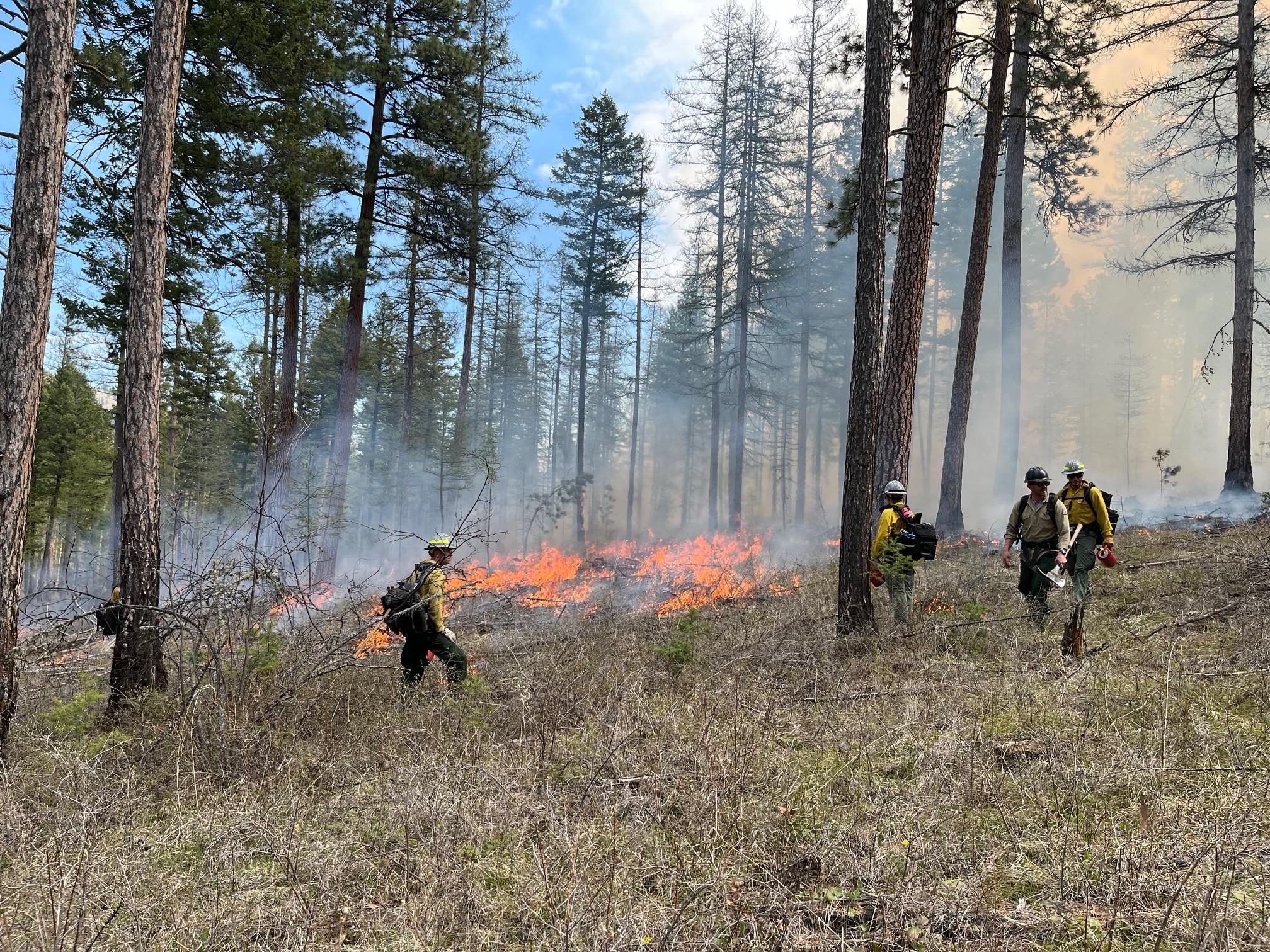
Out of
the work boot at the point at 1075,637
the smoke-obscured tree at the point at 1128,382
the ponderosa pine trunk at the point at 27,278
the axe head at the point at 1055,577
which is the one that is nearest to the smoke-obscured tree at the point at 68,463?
the ponderosa pine trunk at the point at 27,278

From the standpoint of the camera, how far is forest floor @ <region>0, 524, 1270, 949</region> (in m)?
2.37

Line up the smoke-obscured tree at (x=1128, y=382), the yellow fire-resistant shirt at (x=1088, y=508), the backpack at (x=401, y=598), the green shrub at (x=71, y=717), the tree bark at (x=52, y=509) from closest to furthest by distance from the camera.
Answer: the green shrub at (x=71, y=717)
the backpack at (x=401, y=598)
the yellow fire-resistant shirt at (x=1088, y=508)
the tree bark at (x=52, y=509)
the smoke-obscured tree at (x=1128, y=382)

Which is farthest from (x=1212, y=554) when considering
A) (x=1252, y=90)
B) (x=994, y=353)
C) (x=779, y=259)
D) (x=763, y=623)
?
(x=994, y=353)

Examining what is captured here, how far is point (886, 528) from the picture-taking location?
7191 mm

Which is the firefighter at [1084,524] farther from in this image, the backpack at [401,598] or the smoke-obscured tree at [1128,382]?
the smoke-obscured tree at [1128,382]

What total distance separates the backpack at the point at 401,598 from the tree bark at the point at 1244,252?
15.0m

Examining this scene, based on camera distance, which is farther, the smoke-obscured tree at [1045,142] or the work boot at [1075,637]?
the smoke-obscured tree at [1045,142]

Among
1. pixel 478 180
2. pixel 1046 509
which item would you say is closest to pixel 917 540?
pixel 1046 509

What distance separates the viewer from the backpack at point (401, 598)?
5.95 meters

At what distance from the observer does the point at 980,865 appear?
8.41 ft

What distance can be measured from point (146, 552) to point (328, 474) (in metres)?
7.53

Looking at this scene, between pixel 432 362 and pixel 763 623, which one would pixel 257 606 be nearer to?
pixel 763 623

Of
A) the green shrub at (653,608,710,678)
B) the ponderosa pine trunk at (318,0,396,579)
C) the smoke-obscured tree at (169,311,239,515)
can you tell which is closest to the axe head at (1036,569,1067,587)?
the green shrub at (653,608,710,678)

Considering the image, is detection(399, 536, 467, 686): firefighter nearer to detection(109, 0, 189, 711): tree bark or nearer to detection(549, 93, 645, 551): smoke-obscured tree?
detection(109, 0, 189, 711): tree bark
